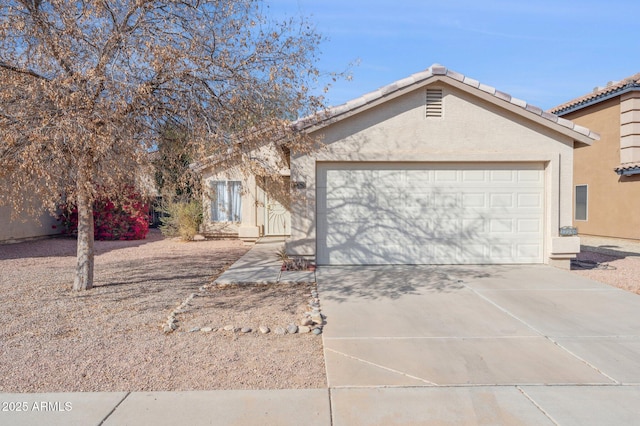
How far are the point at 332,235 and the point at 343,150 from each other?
77.5 inches

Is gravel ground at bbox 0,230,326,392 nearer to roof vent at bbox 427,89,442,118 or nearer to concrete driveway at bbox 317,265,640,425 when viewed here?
concrete driveway at bbox 317,265,640,425

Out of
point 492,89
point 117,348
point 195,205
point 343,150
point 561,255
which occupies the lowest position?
point 117,348

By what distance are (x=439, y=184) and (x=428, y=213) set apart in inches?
28.5

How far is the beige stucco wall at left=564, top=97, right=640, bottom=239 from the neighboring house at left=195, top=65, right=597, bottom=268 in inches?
303

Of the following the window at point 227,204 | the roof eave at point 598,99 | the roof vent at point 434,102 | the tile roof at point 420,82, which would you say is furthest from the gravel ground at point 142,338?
the roof eave at point 598,99

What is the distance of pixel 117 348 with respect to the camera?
5695 mm

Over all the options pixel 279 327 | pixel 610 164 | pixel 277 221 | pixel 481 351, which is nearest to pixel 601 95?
pixel 610 164

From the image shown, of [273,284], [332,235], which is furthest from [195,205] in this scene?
[273,284]

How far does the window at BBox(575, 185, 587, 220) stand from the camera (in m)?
20.6

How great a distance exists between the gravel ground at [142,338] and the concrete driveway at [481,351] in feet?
2.00

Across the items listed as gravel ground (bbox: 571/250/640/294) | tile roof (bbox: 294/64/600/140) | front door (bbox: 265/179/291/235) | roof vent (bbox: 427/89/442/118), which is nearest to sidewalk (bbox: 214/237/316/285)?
tile roof (bbox: 294/64/600/140)

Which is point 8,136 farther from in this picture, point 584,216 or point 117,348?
point 584,216

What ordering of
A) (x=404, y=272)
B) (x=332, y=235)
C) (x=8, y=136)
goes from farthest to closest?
(x=332, y=235), (x=404, y=272), (x=8, y=136)

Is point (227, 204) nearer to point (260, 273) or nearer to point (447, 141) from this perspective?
point (260, 273)
